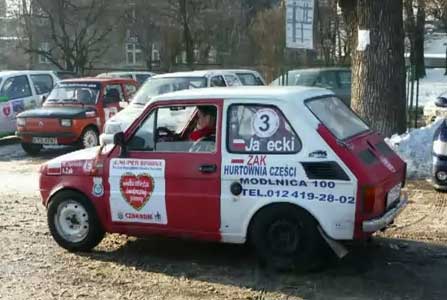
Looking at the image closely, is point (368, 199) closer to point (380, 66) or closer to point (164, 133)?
point (164, 133)

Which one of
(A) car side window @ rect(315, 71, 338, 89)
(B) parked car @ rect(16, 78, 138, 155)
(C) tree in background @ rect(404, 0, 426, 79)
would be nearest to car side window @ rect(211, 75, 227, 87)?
(B) parked car @ rect(16, 78, 138, 155)

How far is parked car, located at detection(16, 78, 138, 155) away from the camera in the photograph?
14875 mm

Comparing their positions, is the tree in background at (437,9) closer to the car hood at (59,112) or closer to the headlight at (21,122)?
the car hood at (59,112)

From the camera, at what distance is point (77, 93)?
15461 millimetres

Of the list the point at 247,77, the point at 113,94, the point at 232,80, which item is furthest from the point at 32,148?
the point at 247,77

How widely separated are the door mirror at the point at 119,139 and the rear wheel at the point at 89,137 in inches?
331

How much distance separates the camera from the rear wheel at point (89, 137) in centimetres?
1501

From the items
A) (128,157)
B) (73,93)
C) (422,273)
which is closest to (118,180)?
(128,157)

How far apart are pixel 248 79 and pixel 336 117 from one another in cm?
1029

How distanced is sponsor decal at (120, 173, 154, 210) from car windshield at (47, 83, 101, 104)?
28.8ft

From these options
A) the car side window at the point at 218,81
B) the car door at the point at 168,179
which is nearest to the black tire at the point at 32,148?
the car side window at the point at 218,81

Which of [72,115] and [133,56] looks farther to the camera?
[133,56]

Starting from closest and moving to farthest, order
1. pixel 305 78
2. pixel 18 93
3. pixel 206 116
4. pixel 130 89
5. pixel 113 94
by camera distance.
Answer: pixel 206 116
pixel 113 94
pixel 130 89
pixel 18 93
pixel 305 78

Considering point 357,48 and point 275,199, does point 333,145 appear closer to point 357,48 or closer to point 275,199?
point 275,199
